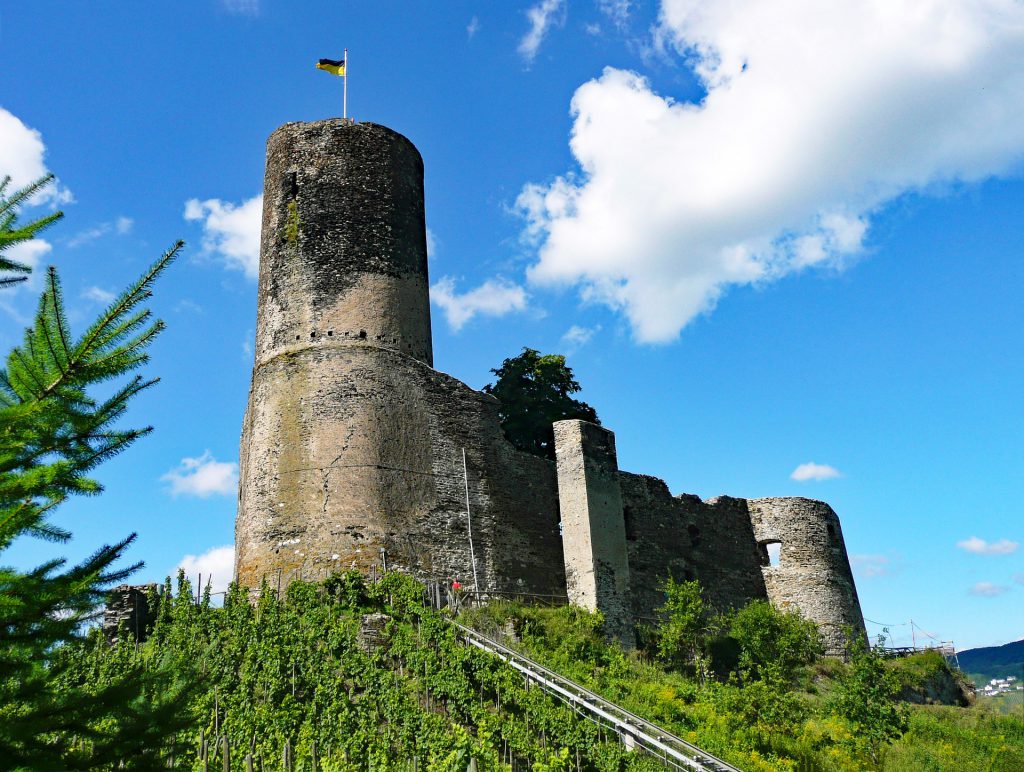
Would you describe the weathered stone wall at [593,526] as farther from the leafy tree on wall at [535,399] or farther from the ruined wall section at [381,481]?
the leafy tree on wall at [535,399]

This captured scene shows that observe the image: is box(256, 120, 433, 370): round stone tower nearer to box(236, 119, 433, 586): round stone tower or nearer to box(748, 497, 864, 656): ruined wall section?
box(236, 119, 433, 586): round stone tower

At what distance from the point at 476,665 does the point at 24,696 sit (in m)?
10.2

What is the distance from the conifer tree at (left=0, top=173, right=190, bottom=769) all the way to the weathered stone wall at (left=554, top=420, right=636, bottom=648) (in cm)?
1424

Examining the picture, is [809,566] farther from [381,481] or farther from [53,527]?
[53,527]

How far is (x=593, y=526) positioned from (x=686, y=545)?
519cm

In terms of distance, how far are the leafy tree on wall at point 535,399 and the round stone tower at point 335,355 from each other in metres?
8.90

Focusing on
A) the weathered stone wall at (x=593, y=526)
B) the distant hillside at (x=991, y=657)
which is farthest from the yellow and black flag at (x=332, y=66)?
the distant hillside at (x=991, y=657)

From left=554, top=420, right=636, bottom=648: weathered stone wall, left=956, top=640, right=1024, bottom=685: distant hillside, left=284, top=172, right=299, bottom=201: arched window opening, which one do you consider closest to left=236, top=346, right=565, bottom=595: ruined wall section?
left=554, top=420, right=636, bottom=648: weathered stone wall

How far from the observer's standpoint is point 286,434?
56.6ft

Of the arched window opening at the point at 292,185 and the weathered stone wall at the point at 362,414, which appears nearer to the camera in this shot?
the weathered stone wall at the point at 362,414

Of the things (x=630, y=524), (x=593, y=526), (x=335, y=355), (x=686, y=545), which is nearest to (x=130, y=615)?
(x=335, y=355)

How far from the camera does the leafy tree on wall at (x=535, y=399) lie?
90.1ft

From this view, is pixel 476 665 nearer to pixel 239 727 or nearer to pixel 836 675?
A: pixel 239 727

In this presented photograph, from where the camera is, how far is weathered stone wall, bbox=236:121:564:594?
16625 mm
